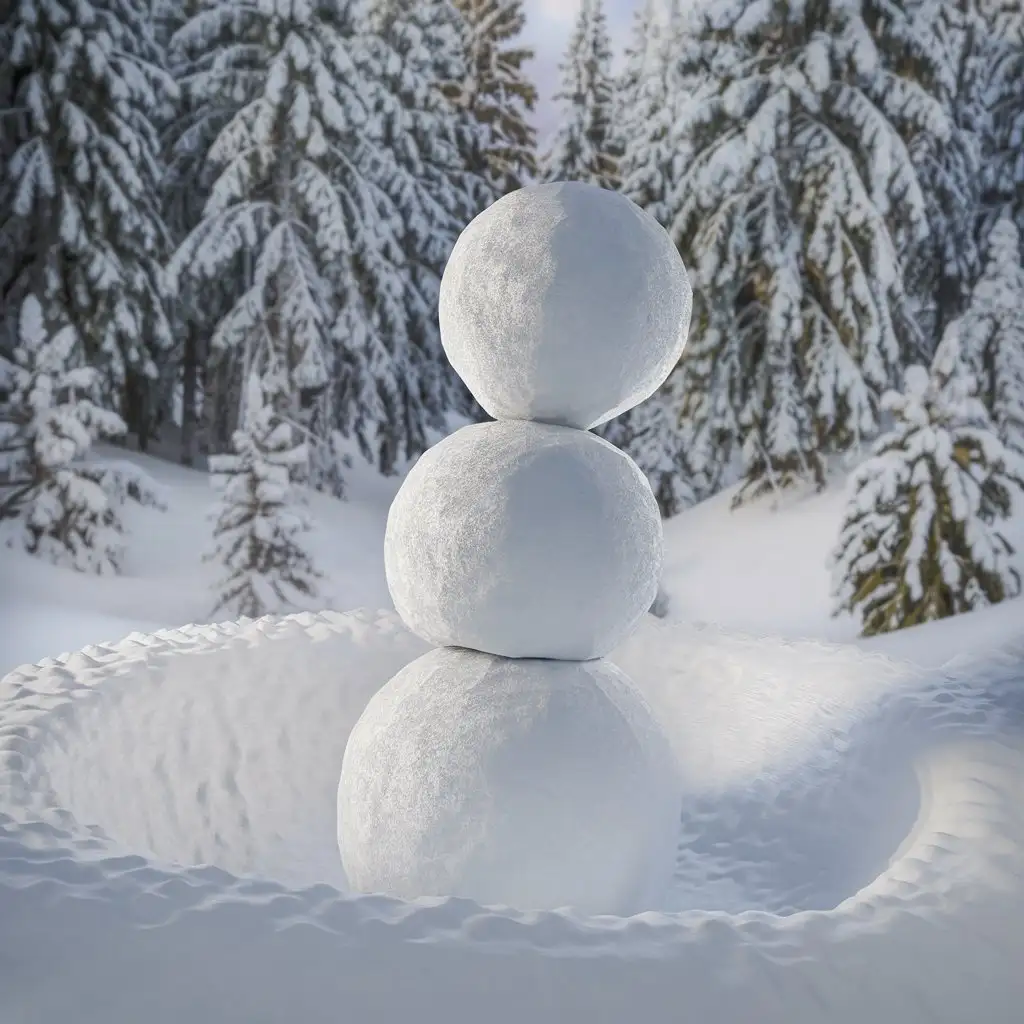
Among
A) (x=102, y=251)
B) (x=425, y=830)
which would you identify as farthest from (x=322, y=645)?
(x=102, y=251)

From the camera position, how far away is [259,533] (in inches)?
271

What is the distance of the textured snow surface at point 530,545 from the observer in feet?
5.54

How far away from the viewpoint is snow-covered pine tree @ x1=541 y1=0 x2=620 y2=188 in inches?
498

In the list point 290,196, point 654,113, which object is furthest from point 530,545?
point 654,113

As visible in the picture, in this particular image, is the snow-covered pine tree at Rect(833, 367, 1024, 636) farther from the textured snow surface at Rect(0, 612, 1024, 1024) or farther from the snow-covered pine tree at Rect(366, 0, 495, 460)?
the snow-covered pine tree at Rect(366, 0, 495, 460)

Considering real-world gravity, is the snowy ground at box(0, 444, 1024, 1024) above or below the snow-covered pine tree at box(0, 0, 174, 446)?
below

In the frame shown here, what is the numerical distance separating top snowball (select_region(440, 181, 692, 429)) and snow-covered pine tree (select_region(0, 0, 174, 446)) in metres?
7.24

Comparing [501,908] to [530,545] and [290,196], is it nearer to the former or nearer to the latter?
[530,545]

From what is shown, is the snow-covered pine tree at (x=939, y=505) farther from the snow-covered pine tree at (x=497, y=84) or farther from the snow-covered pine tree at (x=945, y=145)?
the snow-covered pine tree at (x=497, y=84)

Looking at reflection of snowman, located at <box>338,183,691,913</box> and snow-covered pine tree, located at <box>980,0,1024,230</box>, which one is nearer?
reflection of snowman, located at <box>338,183,691,913</box>

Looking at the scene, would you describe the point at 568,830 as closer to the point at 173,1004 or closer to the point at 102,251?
the point at 173,1004

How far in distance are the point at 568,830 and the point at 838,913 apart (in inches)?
21.6

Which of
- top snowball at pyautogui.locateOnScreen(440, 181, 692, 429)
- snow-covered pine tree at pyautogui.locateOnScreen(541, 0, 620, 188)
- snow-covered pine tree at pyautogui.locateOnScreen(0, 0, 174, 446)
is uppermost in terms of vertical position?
snow-covered pine tree at pyautogui.locateOnScreen(541, 0, 620, 188)

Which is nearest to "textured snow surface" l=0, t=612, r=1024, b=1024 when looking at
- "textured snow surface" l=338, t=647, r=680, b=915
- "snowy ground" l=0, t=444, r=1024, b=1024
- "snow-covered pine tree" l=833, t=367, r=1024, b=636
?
"snowy ground" l=0, t=444, r=1024, b=1024
